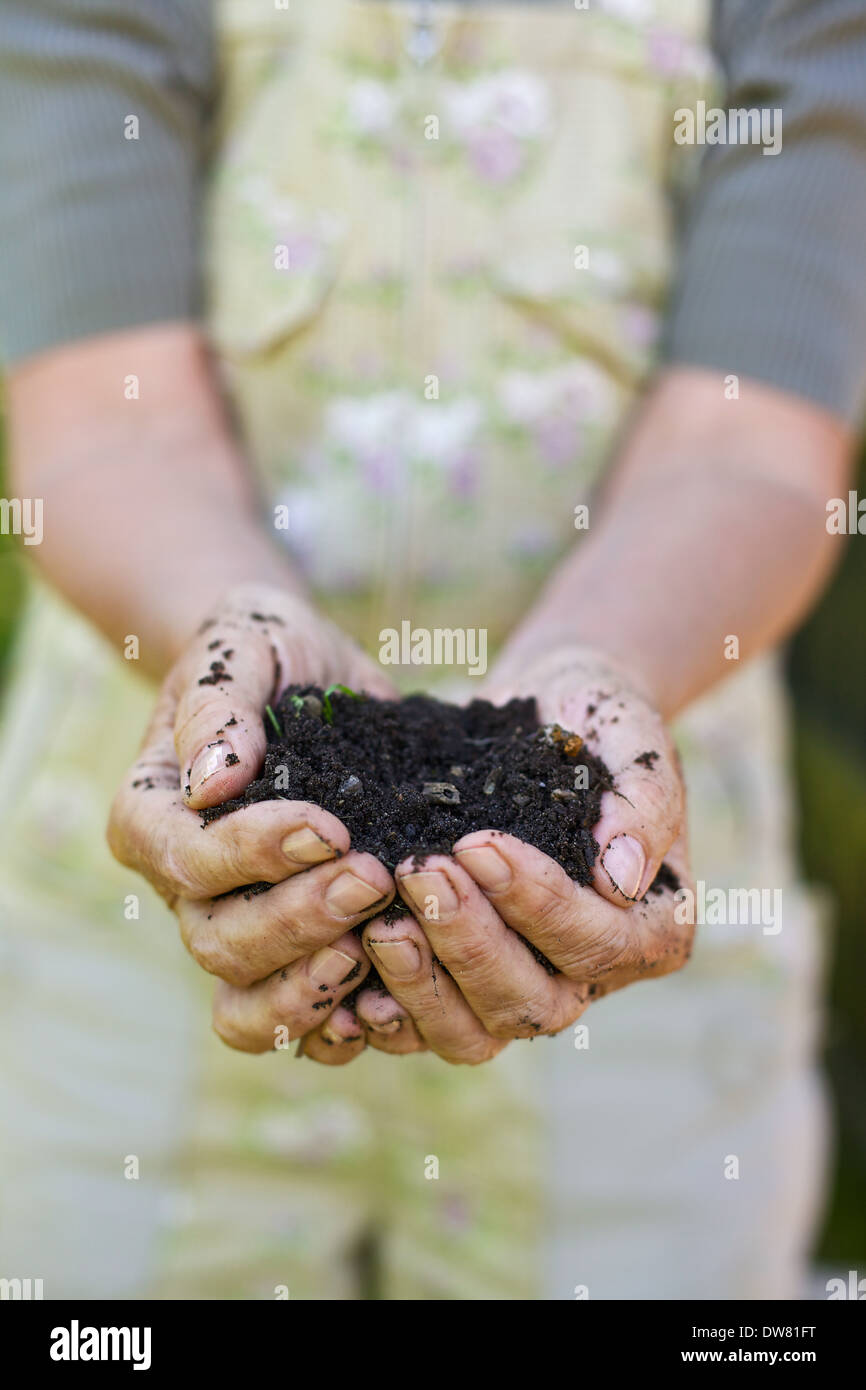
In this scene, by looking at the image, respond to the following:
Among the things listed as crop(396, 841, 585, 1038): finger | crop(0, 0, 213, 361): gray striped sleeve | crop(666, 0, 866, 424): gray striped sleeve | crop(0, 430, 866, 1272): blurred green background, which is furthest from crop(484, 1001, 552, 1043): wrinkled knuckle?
crop(0, 430, 866, 1272): blurred green background

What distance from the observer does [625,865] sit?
93 centimetres

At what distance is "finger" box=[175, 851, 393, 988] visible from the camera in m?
0.87

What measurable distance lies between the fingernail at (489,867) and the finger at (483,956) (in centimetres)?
1

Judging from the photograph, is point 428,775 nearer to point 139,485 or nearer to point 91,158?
point 139,485

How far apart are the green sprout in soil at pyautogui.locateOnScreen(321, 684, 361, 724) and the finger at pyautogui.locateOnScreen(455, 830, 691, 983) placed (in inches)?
9.4

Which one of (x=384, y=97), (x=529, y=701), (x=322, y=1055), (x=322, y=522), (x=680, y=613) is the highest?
(x=384, y=97)

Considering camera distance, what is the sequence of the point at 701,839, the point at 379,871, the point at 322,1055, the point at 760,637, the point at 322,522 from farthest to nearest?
the point at 701,839 → the point at 322,522 → the point at 760,637 → the point at 322,1055 → the point at 379,871

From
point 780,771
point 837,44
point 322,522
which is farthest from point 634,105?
point 780,771

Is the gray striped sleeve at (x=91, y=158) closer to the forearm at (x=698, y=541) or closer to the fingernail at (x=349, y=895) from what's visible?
the forearm at (x=698, y=541)

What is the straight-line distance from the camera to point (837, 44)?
1390mm

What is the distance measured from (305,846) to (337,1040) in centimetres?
21

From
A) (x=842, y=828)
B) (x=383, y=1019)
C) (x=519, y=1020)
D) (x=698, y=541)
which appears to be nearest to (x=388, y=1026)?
(x=383, y=1019)

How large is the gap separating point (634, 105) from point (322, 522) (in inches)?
26.8

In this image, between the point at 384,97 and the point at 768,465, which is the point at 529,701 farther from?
the point at 384,97
